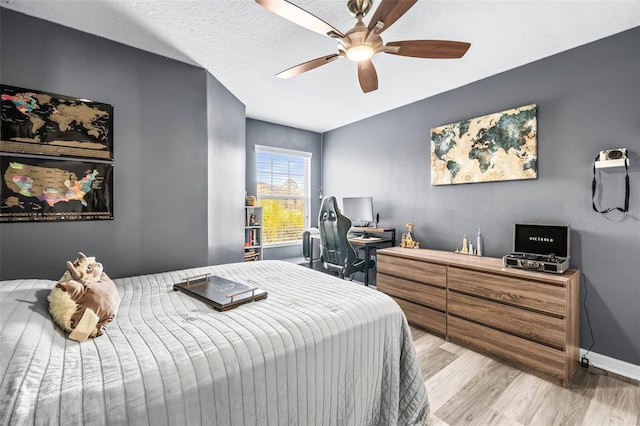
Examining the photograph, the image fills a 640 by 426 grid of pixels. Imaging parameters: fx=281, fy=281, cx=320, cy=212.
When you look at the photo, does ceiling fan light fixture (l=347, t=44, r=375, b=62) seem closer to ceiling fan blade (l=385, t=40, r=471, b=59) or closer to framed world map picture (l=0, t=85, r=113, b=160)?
ceiling fan blade (l=385, t=40, r=471, b=59)

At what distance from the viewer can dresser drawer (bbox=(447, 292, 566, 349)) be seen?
6.54ft

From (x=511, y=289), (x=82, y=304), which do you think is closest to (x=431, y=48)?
(x=511, y=289)

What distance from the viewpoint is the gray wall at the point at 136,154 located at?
196 centimetres

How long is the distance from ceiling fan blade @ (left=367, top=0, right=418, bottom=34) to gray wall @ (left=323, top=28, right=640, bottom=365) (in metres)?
1.90

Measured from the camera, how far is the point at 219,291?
1.65 m

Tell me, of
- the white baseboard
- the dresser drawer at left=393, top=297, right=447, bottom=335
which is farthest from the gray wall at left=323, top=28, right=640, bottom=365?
the dresser drawer at left=393, top=297, right=447, bottom=335

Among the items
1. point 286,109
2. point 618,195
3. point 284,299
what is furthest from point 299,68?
point 618,195

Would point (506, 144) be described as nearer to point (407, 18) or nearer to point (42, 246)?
point (407, 18)

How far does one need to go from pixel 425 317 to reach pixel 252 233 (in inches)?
93.0

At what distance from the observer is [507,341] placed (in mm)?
2225

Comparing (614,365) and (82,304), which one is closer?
(82,304)

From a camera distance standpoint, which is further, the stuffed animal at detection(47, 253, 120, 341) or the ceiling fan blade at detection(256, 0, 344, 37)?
the ceiling fan blade at detection(256, 0, 344, 37)

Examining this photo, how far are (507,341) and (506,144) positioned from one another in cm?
178

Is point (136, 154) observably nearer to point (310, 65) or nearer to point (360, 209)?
point (310, 65)
